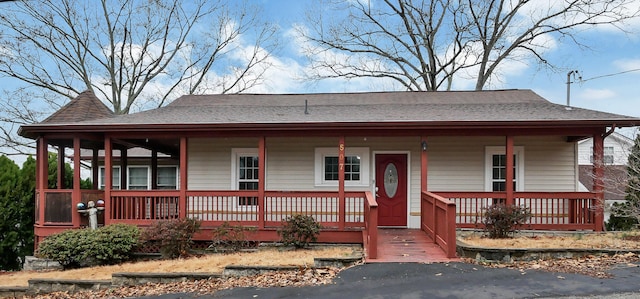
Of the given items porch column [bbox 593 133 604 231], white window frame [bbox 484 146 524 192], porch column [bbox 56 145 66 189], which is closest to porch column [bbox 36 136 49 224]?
porch column [bbox 56 145 66 189]

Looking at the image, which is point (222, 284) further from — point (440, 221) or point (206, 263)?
point (440, 221)

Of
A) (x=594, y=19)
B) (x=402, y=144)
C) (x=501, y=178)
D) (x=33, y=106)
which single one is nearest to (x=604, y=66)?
(x=594, y=19)

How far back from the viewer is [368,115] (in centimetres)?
1045

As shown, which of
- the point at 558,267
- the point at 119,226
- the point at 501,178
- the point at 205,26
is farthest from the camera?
the point at 205,26

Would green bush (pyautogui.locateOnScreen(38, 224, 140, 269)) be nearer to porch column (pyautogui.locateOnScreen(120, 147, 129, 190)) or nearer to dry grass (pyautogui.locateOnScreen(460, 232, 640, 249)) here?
porch column (pyautogui.locateOnScreen(120, 147, 129, 190))

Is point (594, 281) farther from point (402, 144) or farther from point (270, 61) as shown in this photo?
point (270, 61)

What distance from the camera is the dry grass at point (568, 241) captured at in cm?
771

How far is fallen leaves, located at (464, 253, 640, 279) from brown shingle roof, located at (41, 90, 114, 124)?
33.4ft

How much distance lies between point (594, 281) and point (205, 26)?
23.7m

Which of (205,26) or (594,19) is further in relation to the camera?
(205,26)

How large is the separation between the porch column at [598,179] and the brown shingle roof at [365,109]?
0.63 meters

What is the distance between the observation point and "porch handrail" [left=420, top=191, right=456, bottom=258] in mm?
7121

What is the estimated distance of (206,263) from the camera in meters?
7.90

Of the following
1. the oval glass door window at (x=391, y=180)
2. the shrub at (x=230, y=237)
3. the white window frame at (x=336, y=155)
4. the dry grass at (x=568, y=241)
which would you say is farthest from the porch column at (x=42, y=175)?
the dry grass at (x=568, y=241)
